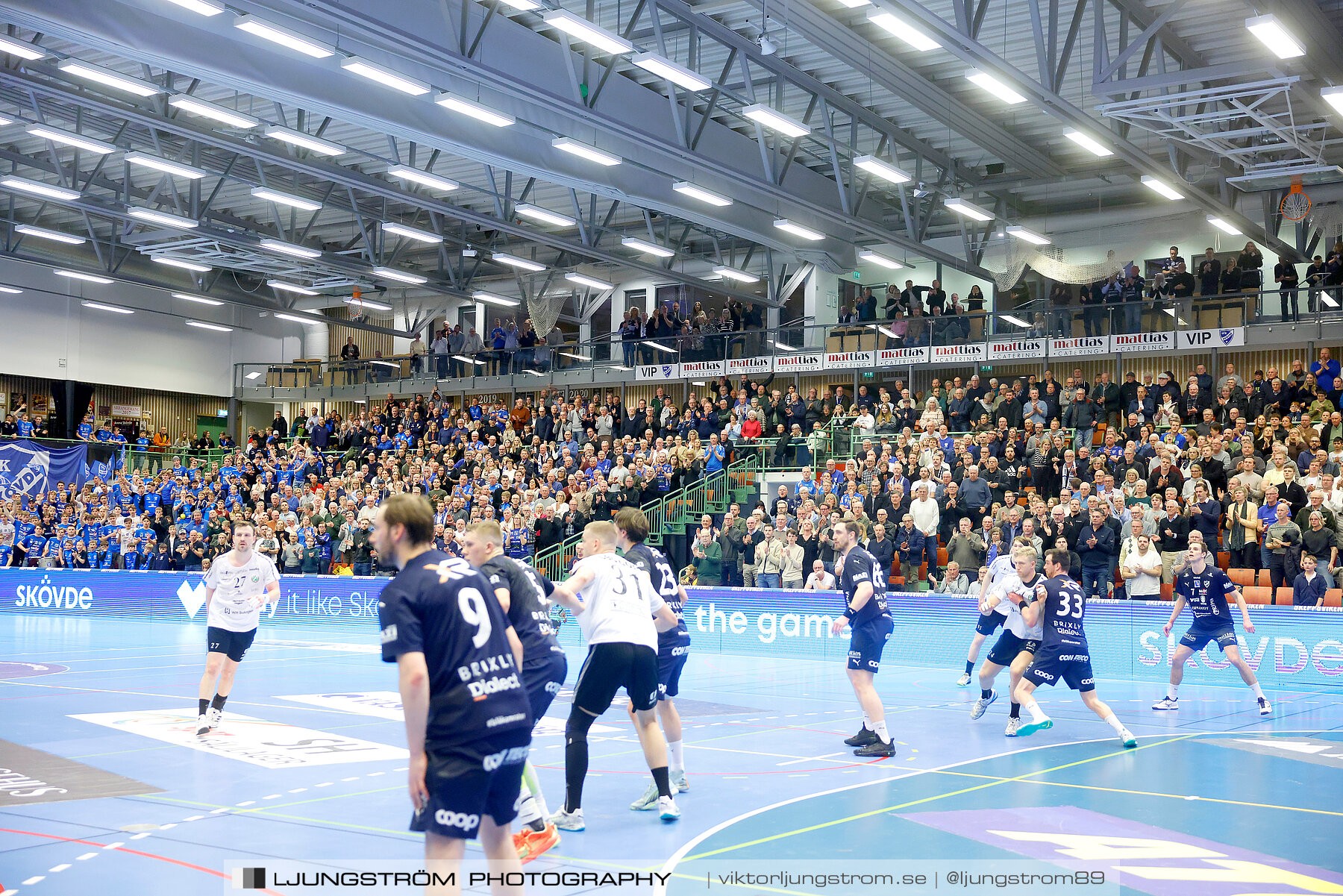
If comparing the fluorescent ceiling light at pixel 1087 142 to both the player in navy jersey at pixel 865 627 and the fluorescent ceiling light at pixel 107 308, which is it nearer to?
the player in navy jersey at pixel 865 627

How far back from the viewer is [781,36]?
2067 centimetres

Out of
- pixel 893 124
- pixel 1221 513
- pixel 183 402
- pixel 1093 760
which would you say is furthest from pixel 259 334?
pixel 1093 760

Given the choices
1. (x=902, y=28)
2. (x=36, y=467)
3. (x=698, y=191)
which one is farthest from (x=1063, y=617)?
(x=36, y=467)

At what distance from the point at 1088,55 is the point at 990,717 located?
48.8 ft

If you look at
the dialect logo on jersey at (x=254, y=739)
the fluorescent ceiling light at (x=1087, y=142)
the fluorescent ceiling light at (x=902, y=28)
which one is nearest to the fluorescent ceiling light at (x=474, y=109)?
the fluorescent ceiling light at (x=902, y=28)

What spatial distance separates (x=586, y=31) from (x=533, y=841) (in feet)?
38.9

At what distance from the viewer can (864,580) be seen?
384 inches

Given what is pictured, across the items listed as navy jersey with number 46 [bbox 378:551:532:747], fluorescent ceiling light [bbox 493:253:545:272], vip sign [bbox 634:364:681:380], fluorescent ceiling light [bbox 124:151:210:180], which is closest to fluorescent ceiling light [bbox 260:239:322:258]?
fluorescent ceiling light [bbox 493:253:545:272]

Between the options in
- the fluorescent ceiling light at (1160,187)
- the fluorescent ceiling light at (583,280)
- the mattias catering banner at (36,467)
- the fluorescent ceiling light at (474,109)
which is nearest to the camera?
the fluorescent ceiling light at (474,109)

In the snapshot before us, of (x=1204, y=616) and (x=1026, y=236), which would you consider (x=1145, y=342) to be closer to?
(x=1026, y=236)

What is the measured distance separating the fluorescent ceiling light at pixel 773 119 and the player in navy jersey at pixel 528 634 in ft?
42.6

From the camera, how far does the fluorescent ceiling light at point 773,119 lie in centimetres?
1812

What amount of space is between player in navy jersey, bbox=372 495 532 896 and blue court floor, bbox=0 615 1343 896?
2037 mm

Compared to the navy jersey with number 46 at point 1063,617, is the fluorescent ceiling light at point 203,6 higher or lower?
higher
